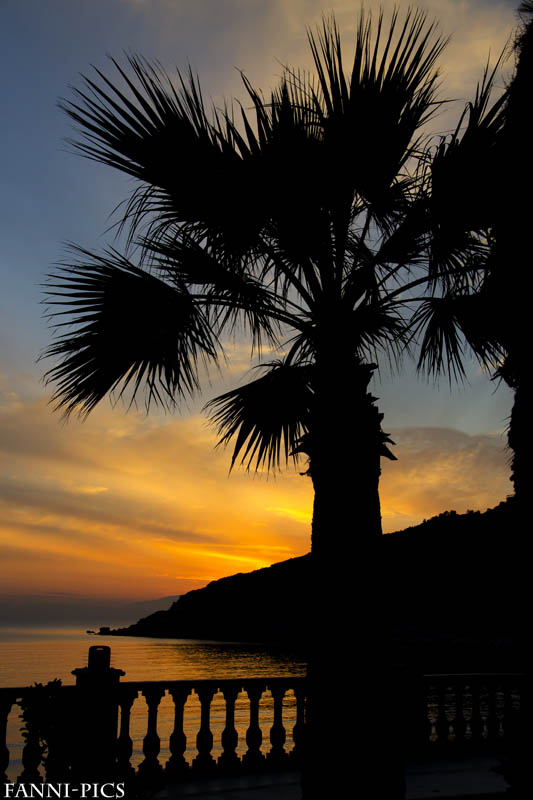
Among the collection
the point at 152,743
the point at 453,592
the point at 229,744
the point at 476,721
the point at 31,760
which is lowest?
the point at 453,592

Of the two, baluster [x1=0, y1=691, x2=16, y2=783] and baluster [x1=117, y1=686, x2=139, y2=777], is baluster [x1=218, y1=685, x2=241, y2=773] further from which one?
baluster [x1=0, y1=691, x2=16, y2=783]

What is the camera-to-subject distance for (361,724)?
177 inches

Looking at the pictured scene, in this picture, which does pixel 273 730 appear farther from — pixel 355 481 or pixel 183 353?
pixel 183 353

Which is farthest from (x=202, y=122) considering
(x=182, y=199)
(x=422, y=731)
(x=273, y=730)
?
(x=422, y=731)

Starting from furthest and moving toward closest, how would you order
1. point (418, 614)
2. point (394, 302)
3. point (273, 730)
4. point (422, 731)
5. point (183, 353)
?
point (418, 614), point (422, 731), point (273, 730), point (183, 353), point (394, 302)

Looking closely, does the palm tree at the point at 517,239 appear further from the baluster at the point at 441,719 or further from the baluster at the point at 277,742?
the baluster at the point at 441,719

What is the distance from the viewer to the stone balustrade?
15.3 feet

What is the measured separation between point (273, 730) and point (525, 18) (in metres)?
7.05

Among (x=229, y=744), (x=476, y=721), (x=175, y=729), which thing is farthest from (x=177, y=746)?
(x=476, y=721)

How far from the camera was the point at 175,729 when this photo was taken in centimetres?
625

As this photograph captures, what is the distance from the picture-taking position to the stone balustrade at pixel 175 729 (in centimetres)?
465

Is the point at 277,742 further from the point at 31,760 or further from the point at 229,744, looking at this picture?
the point at 31,760

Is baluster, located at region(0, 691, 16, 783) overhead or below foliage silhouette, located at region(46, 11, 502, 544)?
below

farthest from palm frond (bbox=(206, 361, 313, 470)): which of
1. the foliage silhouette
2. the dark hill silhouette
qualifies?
the dark hill silhouette
